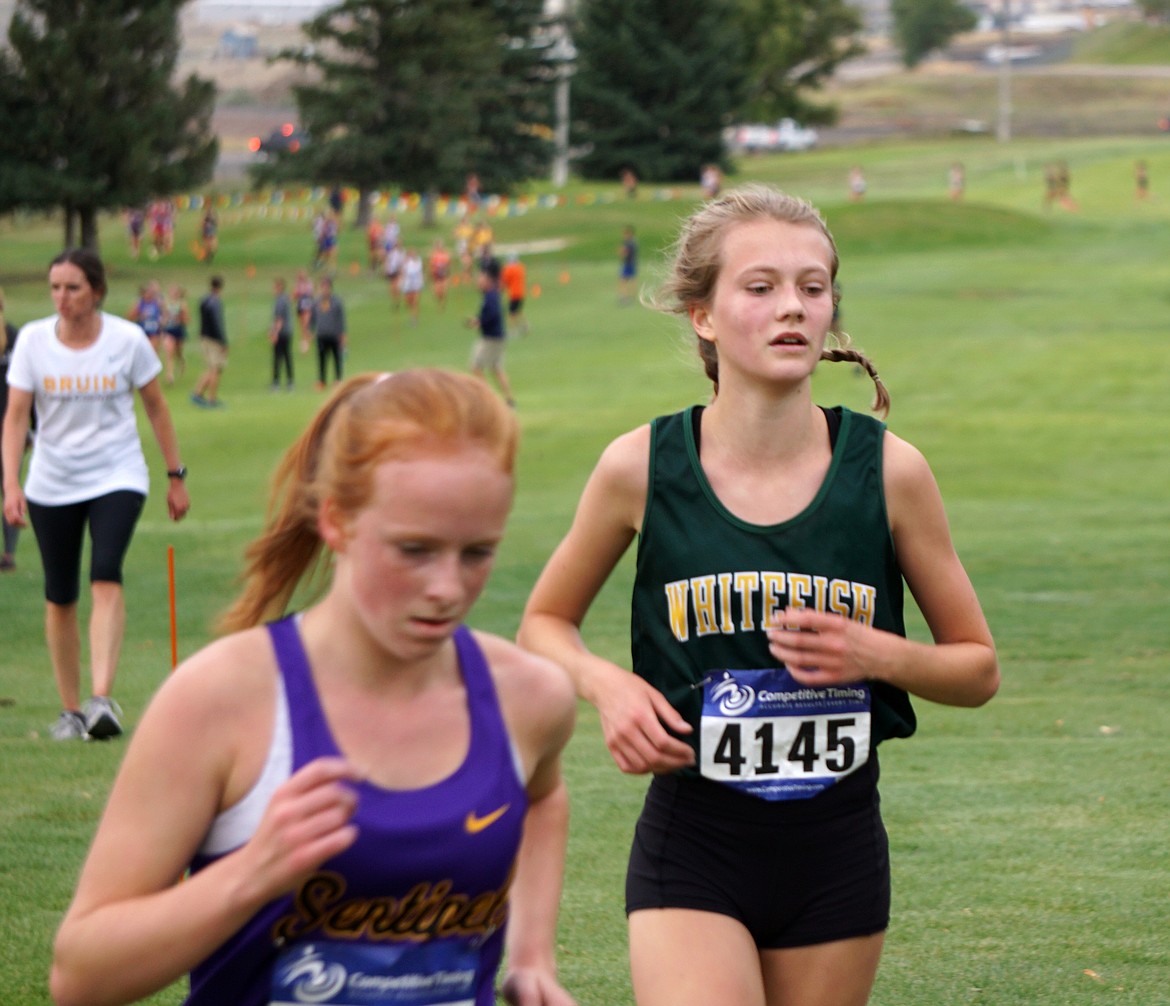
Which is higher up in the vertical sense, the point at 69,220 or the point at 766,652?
the point at 766,652

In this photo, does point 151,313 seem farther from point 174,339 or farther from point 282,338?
point 282,338

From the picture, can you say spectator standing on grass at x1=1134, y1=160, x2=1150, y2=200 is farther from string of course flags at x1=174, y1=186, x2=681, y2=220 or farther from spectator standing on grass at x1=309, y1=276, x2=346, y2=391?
spectator standing on grass at x1=309, y1=276, x2=346, y2=391

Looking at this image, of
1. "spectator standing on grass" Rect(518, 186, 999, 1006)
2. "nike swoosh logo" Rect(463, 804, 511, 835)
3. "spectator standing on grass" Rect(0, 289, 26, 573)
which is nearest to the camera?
"nike swoosh logo" Rect(463, 804, 511, 835)

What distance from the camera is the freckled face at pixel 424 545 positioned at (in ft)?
7.95

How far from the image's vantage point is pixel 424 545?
243 centimetres

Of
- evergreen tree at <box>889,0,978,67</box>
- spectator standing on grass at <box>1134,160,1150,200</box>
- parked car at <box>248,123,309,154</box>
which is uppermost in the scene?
evergreen tree at <box>889,0,978,67</box>

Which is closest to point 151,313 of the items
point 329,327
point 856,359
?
point 329,327

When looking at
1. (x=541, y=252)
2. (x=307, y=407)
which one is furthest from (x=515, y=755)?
(x=541, y=252)

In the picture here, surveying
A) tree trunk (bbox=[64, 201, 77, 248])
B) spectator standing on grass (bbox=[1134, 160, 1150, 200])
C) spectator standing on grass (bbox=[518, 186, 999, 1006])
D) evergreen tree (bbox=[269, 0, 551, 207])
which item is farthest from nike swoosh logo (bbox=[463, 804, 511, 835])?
spectator standing on grass (bbox=[1134, 160, 1150, 200])

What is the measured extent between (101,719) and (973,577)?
25.9 ft

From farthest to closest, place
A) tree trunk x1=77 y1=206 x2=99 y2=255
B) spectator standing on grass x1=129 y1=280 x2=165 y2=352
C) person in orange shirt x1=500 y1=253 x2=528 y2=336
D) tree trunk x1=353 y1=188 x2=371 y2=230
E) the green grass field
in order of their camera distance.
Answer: tree trunk x1=353 y1=188 x2=371 y2=230
tree trunk x1=77 y1=206 x2=99 y2=255
person in orange shirt x1=500 y1=253 x2=528 y2=336
spectator standing on grass x1=129 y1=280 x2=165 y2=352
the green grass field

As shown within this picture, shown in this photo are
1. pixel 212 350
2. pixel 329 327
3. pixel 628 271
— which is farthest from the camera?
pixel 628 271

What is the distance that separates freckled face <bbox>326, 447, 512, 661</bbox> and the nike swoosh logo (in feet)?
0.77

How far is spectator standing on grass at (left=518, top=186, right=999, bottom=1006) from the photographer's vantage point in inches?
143
